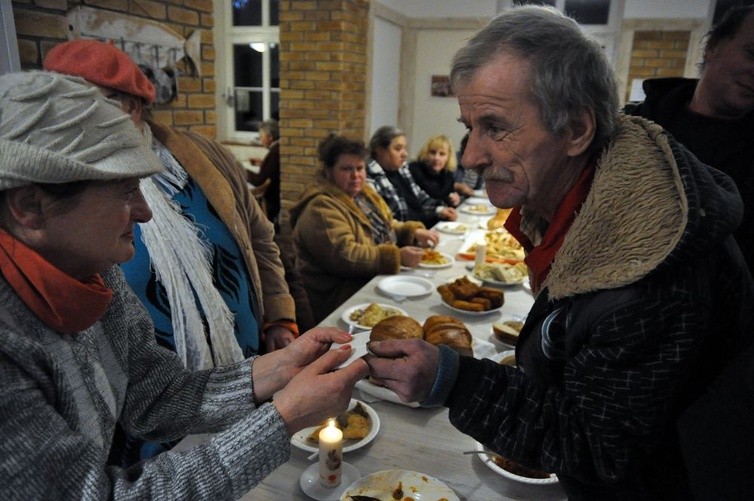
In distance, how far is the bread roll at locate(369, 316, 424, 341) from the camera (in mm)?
1878

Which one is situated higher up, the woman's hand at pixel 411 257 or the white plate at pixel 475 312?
the woman's hand at pixel 411 257

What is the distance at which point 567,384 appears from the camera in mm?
1077

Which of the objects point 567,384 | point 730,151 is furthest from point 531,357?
point 730,151

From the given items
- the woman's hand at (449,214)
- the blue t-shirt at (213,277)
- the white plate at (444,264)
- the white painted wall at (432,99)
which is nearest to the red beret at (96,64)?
the blue t-shirt at (213,277)

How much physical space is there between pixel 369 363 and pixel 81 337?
66 centimetres

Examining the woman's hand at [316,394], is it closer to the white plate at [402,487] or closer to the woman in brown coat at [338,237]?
the white plate at [402,487]

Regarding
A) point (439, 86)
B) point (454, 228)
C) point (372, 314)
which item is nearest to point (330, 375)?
point (372, 314)

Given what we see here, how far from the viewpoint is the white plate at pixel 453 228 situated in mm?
4551

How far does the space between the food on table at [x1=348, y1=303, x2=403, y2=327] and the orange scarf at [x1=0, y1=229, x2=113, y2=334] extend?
145 centimetres

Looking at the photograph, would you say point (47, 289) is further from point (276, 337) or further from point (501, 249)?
point (501, 249)

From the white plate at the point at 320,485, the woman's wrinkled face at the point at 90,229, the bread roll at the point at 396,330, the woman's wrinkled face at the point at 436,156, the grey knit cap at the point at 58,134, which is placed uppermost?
the grey knit cap at the point at 58,134

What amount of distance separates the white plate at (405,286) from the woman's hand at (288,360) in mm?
1358

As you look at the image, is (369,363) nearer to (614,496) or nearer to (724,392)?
(614,496)

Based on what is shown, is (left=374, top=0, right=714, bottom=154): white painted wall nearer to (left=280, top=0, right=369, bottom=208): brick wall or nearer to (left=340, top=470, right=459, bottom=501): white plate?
(left=280, top=0, right=369, bottom=208): brick wall
